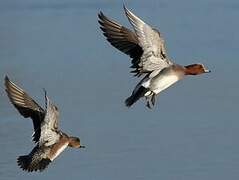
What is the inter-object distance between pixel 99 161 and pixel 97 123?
1.18 metres

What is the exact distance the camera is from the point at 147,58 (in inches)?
360

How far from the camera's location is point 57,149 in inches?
344

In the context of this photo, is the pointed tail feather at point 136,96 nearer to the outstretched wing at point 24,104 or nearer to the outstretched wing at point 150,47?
the outstretched wing at point 150,47

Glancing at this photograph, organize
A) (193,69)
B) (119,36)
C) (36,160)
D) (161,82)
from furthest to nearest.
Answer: (119,36), (193,69), (161,82), (36,160)

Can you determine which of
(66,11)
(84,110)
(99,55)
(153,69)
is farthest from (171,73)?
(66,11)

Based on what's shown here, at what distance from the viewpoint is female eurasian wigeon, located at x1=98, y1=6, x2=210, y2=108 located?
888cm

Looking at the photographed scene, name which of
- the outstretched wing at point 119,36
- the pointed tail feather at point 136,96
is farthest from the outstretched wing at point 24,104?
the outstretched wing at point 119,36

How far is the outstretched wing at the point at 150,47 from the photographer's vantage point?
8.96 metres

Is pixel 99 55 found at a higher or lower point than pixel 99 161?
higher

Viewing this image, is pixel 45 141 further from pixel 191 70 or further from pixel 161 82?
pixel 191 70

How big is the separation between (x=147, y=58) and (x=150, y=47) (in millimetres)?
98

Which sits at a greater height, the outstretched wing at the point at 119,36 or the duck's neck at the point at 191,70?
the outstretched wing at the point at 119,36

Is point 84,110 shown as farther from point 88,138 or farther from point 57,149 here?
point 57,149

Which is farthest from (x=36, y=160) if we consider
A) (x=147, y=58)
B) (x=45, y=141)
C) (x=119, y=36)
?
(x=119, y=36)
